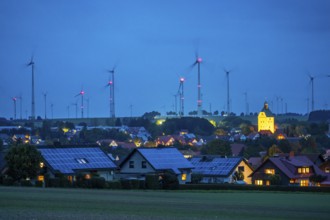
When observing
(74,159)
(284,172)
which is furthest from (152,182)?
→ (284,172)

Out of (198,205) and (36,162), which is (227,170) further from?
(198,205)

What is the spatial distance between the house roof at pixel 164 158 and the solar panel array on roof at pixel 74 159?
2.84 meters

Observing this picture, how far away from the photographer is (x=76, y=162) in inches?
2778

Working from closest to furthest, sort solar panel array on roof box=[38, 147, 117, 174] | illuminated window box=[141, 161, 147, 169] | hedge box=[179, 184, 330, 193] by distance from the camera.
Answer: hedge box=[179, 184, 330, 193], solar panel array on roof box=[38, 147, 117, 174], illuminated window box=[141, 161, 147, 169]

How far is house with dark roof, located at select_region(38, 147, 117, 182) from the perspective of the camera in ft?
221

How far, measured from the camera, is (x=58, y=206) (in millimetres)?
32125

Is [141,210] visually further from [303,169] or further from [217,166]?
[303,169]

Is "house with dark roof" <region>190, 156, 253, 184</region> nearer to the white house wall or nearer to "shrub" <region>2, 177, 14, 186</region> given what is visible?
the white house wall

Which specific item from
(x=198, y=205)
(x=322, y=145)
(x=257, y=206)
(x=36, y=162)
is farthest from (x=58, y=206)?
(x=322, y=145)

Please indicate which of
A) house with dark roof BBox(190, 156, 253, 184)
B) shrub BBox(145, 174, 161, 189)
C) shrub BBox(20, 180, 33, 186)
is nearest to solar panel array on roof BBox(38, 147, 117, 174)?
shrub BBox(20, 180, 33, 186)

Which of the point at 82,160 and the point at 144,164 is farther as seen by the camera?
the point at 144,164

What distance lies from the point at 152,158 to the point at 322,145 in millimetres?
109188

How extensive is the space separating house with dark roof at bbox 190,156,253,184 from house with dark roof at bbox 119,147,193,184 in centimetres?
564

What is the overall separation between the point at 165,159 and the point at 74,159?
9770 mm
